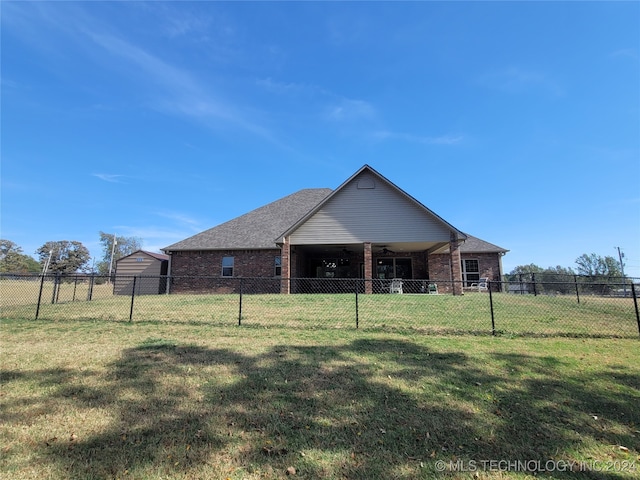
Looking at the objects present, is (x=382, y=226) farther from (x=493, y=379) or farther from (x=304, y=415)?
(x=304, y=415)

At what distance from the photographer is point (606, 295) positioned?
493 inches

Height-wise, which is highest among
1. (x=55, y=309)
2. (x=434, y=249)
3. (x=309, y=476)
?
(x=434, y=249)

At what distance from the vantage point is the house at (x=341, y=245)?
16453 millimetres

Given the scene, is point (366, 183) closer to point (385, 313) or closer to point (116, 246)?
point (385, 313)

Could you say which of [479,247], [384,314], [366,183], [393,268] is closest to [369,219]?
[366,183]

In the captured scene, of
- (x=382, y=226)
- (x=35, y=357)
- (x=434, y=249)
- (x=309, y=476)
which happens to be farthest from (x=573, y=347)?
(x=434, y=249)

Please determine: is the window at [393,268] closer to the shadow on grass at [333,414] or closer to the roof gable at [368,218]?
the roof gable at [368,218]

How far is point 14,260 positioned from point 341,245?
72367 millimetres

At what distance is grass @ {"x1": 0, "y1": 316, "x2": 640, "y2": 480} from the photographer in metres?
2.63

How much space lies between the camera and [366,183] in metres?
16.8

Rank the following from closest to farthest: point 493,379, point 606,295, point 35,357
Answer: point 493,379
point 35,357
point 606,295

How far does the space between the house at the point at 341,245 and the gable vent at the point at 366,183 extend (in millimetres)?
50

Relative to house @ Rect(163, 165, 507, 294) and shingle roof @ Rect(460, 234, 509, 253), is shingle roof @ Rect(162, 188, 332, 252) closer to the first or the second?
house @ Rect(163, 165, 507, 294)

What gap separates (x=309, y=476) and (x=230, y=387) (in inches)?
78.2
